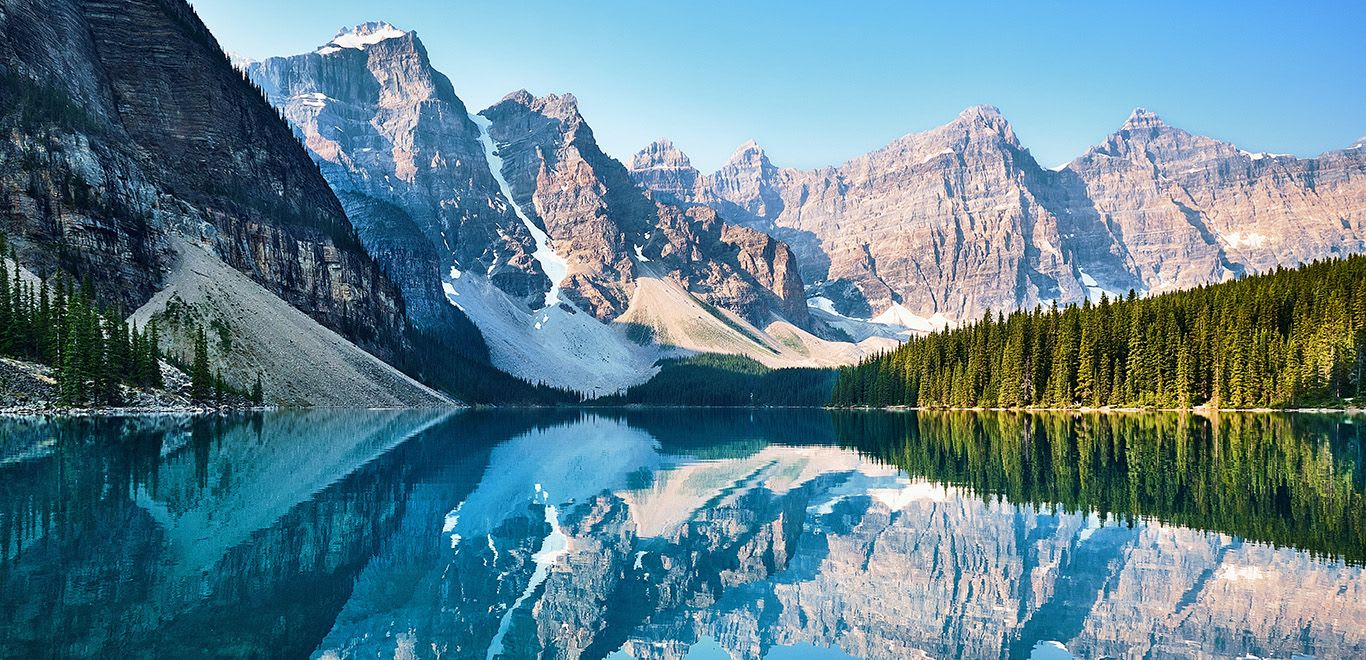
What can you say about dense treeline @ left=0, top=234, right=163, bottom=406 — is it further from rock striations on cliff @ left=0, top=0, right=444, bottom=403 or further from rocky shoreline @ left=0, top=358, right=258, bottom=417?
rock striations on cliff @ left=0, top=0, right=444, bottom=403

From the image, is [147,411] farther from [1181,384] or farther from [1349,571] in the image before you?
[1181,384]

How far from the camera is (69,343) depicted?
7806 cm

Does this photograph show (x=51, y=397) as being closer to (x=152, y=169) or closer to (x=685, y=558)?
(x=152, y=169)

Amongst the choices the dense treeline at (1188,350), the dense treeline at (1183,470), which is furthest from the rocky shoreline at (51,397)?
the dense treeline at (1188,350)

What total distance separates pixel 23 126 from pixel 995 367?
409 ft

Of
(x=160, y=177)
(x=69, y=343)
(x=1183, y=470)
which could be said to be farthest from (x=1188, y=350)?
(x=160, y=177)

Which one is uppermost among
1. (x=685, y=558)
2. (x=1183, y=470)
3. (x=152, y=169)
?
(x=152, y=169)

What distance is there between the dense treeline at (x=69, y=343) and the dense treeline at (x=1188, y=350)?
310 ft

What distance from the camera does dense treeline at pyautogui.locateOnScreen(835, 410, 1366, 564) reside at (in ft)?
82.5

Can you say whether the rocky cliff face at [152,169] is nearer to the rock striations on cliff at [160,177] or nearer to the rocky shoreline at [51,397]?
the rock striations on cliff at [160,177]

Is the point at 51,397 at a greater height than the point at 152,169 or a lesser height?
lesser

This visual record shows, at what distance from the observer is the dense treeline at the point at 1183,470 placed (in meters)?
25.2

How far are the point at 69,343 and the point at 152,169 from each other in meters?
69.2

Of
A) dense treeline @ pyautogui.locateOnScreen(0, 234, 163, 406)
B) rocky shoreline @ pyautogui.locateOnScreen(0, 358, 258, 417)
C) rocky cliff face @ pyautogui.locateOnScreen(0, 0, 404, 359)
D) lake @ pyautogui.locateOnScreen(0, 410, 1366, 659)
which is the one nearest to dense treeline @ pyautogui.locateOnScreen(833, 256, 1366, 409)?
lake @ pyautogui.locateOnScreen(0, 410, 1366, 659)
